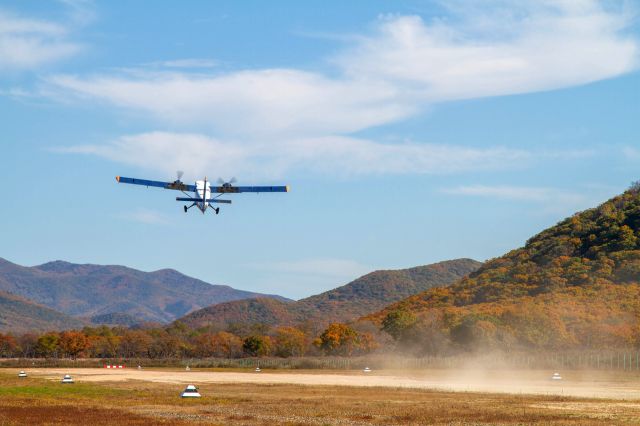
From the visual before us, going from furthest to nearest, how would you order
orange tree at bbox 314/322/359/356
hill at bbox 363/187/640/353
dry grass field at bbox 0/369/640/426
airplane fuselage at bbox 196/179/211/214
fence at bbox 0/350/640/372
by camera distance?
orange tree at bbox 314/322/359/356 → hill at bbox 363/187/640/353 → fence at bbox 0/350/640/372 → airplane fuselage at bbox 196/179/211/214 → dry grass field at bbox 0/369/640/426

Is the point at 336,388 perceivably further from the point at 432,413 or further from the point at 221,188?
the point at 432,413

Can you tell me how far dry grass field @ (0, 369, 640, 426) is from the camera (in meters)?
46.7

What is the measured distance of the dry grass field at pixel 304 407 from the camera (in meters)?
46.7

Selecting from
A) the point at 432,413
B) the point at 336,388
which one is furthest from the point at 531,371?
the point at 432,413

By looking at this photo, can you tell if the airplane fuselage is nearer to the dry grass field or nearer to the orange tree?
the dry grass field

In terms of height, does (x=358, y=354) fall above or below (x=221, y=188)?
below

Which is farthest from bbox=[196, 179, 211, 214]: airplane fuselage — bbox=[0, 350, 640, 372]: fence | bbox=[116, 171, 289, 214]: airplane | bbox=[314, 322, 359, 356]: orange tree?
bbox=[314, 322, 359, 356]: orange tree

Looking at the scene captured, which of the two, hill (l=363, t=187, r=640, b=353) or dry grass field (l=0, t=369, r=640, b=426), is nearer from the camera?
dry grass field (l=0, t=369, r=640, b=426)

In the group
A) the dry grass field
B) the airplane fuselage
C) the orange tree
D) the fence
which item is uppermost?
the airplane fuselage

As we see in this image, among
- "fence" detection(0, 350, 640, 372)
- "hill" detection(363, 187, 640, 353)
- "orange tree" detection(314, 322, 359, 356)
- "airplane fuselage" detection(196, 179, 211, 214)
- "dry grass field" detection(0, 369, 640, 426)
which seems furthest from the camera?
"orange tree" detection(314, 322, 359, 356)

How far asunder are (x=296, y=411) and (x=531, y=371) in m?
64.5

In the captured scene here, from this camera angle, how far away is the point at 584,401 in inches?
2299

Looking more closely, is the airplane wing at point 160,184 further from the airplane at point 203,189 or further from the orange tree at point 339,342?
the orange tree at point 339,342

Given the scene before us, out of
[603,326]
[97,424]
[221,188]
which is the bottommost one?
[97,424]
